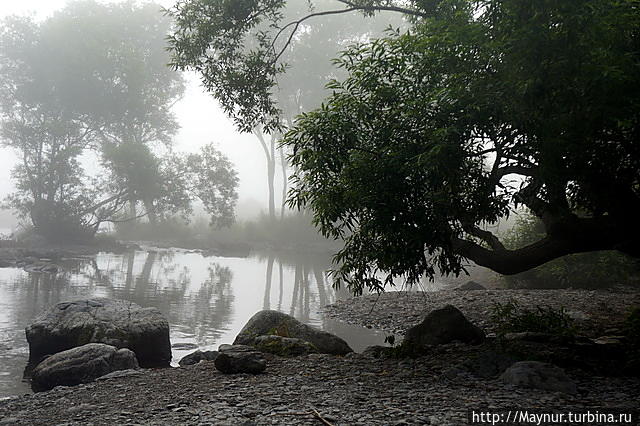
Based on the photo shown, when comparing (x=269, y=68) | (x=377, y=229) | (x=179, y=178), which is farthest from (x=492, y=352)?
(x=179, y=178)

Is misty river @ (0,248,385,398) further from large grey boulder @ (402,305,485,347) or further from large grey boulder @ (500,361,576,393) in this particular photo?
large grey boulder @ (500,361,576,393)

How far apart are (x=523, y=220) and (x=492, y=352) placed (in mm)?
15840

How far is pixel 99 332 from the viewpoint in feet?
40.5

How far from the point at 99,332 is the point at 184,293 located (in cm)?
1013

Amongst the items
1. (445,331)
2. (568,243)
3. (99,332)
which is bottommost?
(99,332)

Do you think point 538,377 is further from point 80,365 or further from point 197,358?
point 80,365

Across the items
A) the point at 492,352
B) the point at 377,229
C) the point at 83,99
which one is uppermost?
the point at 83,99

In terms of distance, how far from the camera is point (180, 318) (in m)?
17.1

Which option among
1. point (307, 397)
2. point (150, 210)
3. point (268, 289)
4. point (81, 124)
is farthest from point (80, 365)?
point (81, 124)

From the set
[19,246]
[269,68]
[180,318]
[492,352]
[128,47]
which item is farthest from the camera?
[128,47]

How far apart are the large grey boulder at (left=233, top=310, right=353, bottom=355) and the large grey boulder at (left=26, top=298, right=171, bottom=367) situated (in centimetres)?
176

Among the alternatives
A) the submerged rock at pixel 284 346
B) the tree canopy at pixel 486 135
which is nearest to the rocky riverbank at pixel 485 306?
the submerged rock at pixel 284 346

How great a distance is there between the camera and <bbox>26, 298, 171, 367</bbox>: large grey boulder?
12.1 meters

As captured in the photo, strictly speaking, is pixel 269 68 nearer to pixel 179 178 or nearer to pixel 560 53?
pixel 560 53
